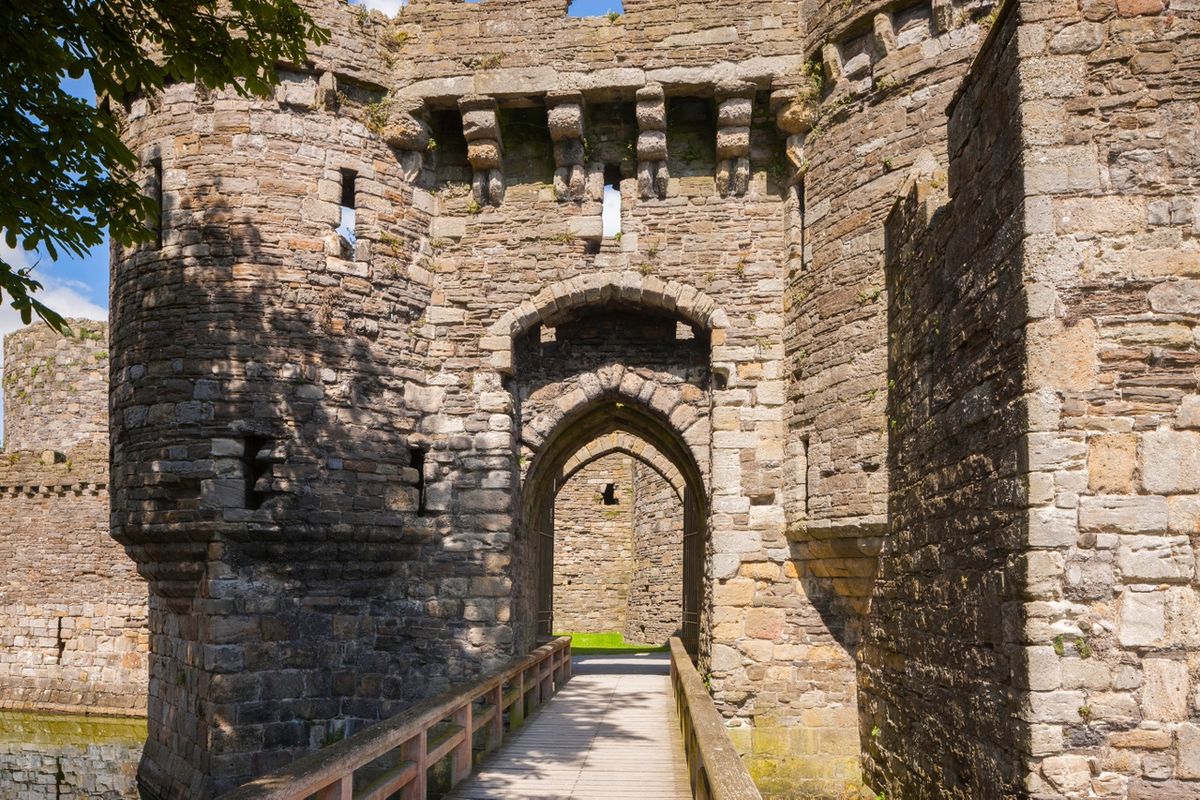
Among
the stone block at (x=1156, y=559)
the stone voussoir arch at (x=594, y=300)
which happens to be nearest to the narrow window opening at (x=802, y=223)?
the stone voussoir arch at (x=594, y=300)

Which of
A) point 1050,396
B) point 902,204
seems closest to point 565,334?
point 902,204

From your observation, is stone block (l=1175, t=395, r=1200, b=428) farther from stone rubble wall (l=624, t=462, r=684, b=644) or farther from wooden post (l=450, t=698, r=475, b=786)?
stone rubble wall (l=624, t=462, r=684, b=644)

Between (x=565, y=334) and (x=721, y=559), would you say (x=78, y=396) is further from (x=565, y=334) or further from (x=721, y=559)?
(x=721, y=559)

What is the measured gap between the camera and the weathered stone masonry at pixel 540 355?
7535 mm

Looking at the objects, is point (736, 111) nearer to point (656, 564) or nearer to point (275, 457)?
point (275, 457)

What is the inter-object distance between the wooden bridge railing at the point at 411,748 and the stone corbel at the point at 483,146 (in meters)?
4.51

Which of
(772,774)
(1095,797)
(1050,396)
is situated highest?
(1050,396)

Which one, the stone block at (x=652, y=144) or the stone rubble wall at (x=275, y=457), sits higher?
the stone block at (x=652, y=144)

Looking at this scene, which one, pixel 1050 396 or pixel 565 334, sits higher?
pixel 565 334

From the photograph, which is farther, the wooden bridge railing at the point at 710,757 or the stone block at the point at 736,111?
the stone block at the point at 736,111

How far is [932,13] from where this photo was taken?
793cm

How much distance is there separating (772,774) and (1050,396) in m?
5.49

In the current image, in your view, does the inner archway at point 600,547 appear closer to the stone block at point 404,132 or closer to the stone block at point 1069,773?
the stone block at point 404,132

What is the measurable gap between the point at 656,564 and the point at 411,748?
1506 cm
